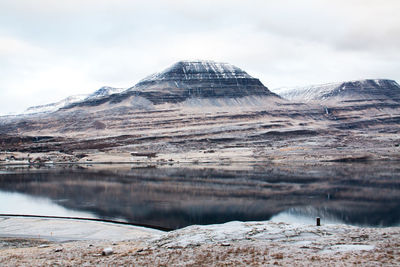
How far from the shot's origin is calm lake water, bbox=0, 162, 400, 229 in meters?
35.9

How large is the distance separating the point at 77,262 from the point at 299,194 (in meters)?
37.0

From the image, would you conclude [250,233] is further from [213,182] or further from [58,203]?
[213,182]

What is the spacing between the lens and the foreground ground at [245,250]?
50.2 feet

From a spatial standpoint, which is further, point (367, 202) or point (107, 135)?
point (107, 135)

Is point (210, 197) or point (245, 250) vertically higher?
point (245, 250)

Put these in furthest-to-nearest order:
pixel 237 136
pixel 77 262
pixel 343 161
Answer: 1. pixel 237 136
2. pixel 343 161
3. pixel 77 262

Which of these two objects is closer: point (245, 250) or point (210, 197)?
point (245, 250)

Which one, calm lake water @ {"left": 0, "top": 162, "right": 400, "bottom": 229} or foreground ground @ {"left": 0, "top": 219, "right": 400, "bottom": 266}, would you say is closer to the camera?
foreground ground @ {"left": 0, "top": 219, "right": 400, "bottom": 266}

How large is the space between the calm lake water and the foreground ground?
10726mm

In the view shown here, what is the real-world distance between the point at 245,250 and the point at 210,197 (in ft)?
101

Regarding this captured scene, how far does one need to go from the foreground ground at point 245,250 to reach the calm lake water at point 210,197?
10726 millimetres

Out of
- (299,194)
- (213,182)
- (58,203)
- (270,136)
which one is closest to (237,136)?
(270,136)

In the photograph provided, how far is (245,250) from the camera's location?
1711 cm

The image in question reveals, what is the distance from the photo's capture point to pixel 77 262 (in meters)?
16.8
